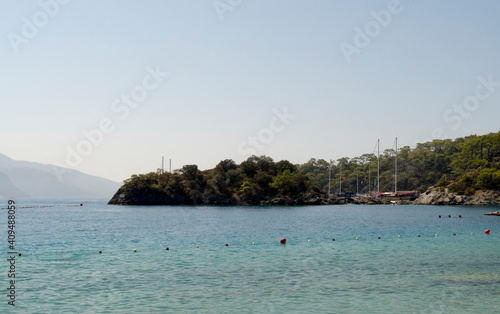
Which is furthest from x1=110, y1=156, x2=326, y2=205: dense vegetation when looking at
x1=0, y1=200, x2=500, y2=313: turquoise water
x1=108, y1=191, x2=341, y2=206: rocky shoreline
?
x1=0, y1=200, x2=500, y2=313: turquoise water

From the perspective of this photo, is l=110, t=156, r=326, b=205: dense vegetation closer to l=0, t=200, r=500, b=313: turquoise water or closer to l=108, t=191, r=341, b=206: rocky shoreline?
l=108, t=191, r=341, b=206: rocky shoreline

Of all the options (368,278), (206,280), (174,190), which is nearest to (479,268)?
(368,278)

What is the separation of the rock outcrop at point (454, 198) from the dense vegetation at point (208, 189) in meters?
49.6

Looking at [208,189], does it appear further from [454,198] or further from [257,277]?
[257,277]

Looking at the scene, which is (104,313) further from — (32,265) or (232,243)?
(232,243)

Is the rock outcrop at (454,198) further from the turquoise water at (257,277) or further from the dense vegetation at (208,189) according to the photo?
the turquoise water at (257,277)

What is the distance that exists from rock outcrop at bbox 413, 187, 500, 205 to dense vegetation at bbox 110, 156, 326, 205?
49.6 metres

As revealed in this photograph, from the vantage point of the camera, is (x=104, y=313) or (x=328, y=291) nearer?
(x=104, y=313)

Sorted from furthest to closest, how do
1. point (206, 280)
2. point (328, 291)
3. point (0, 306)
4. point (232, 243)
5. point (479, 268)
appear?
1. point (232, 243)
2. point (479, 268)
3. point (206, 280)
4. point (328, 291)
5. point (0, 306)

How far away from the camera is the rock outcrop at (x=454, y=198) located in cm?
16150

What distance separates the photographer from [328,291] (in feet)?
83.3

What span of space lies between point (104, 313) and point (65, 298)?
4104 millimetres

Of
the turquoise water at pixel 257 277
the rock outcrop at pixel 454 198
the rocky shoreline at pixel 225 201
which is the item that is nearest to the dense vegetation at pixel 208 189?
the rocky shoreline at pixel 225 201

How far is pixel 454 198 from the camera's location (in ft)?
565
